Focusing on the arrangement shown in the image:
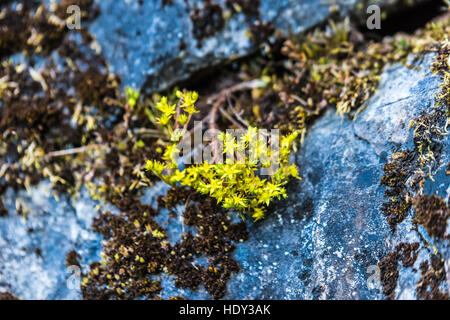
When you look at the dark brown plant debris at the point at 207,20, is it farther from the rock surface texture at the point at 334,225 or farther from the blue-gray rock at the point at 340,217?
the blue-gray rock at the point at 340,217

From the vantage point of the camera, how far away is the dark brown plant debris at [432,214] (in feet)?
7.85

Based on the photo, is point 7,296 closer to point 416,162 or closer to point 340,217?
point 340,217

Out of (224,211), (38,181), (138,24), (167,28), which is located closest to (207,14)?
(167,28)

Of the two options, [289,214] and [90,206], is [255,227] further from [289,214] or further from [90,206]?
[90,206]

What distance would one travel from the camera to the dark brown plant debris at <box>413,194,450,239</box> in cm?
239

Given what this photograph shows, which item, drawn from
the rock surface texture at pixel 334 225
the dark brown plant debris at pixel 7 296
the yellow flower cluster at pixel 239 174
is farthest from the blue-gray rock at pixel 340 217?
the dark brown plant debris at pixel 7 296

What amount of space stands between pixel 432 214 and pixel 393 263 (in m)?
0.44

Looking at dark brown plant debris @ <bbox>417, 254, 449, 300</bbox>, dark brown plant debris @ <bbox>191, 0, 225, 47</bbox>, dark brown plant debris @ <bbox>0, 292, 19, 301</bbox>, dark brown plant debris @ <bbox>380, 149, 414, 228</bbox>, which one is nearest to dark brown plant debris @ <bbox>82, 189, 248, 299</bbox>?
dark brown plant debris @ <bbox>0, 292, 19, 301</bbox>

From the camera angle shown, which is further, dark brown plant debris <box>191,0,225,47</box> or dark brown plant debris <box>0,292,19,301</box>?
dark brown plant debris <box>191,0,225,47</box>

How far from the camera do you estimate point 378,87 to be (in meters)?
3.32

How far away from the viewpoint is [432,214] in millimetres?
2451

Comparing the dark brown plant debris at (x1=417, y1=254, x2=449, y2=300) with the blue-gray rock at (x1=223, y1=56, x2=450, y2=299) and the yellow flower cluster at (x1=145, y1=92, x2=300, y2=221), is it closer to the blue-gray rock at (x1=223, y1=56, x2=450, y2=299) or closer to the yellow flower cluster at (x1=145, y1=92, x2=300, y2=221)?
the blue-gray rock at (x1=223, y1=56, x2=450, y2=299)

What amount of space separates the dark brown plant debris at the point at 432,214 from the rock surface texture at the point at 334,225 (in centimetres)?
6

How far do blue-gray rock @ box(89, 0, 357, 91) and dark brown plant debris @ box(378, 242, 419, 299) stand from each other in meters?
2.51
